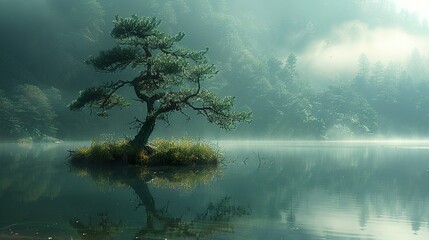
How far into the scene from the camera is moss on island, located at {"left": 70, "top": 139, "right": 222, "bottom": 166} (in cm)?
3077

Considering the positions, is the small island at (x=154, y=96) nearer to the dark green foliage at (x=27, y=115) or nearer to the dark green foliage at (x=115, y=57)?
the dark green foliage at (x=115, y=57)

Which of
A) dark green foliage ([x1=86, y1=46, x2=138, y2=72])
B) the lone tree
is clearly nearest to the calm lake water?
the lone tree

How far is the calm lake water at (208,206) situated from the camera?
40.1 feet

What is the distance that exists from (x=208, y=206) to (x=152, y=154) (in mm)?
15590

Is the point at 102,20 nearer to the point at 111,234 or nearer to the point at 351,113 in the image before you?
the point at 351,113

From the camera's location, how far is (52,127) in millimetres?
96438

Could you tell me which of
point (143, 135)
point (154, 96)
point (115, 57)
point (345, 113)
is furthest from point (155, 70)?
point (345, 113)

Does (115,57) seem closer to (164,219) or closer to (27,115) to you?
(164,219)

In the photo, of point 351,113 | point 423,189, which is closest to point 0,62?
point 351,113

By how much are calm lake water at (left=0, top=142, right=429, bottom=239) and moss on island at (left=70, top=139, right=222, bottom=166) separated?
419 cm

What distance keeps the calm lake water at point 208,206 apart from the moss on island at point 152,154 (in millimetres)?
4188

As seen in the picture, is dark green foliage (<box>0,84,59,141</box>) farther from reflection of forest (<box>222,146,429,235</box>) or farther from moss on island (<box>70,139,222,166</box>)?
reflection of forest (<box>222,146,429,235</box>)

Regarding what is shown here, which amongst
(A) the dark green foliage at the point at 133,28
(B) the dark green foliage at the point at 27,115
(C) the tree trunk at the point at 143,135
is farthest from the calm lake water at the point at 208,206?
(B) the dark green foliage at the point at 27,115

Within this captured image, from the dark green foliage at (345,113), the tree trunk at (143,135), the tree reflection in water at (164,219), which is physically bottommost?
the tree reflection in water at (164,219)
